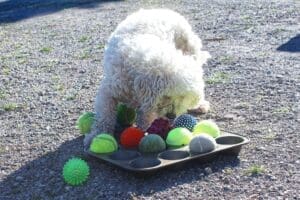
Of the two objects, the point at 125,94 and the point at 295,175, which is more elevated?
the point at 125,94

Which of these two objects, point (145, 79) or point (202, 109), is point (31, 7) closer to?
point (202, 109)

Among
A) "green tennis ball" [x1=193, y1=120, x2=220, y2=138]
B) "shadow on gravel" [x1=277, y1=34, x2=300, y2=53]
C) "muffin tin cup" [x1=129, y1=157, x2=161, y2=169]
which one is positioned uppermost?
"shadow on gravel" [x1=277, y1=34, x2=300, y2=53]

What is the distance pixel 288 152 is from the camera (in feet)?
16.5

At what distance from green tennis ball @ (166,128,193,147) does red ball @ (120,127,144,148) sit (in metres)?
0.24

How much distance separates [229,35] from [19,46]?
3.61 meters

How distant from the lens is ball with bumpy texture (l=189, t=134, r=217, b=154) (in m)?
4.88

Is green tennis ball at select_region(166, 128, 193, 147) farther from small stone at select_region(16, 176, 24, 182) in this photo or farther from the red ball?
small stone at select_region(16, 176, 24, 182)

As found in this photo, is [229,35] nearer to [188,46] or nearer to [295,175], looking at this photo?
[188,46]

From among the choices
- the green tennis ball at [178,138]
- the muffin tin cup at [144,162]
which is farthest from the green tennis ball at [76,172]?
the green tennis ball at [178,138]

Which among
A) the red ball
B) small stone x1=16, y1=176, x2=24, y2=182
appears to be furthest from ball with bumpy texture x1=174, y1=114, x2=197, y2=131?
small stone x1=16, y1=176, x2=24, y2=182

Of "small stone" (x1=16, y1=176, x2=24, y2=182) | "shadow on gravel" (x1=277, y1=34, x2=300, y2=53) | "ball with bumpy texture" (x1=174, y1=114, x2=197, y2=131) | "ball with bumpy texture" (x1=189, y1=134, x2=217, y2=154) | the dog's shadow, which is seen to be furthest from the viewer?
"shadow on gravel" (x1=277, y1=34, x2=300, y2=53)

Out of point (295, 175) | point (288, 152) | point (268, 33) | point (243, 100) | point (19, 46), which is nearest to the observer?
point (295, 175)

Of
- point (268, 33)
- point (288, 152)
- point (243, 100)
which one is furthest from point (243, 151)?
point (268, 33)

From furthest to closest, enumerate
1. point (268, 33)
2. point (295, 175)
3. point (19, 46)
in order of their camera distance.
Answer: point (19, 46)
point (268, 33)
point (295, 175)
